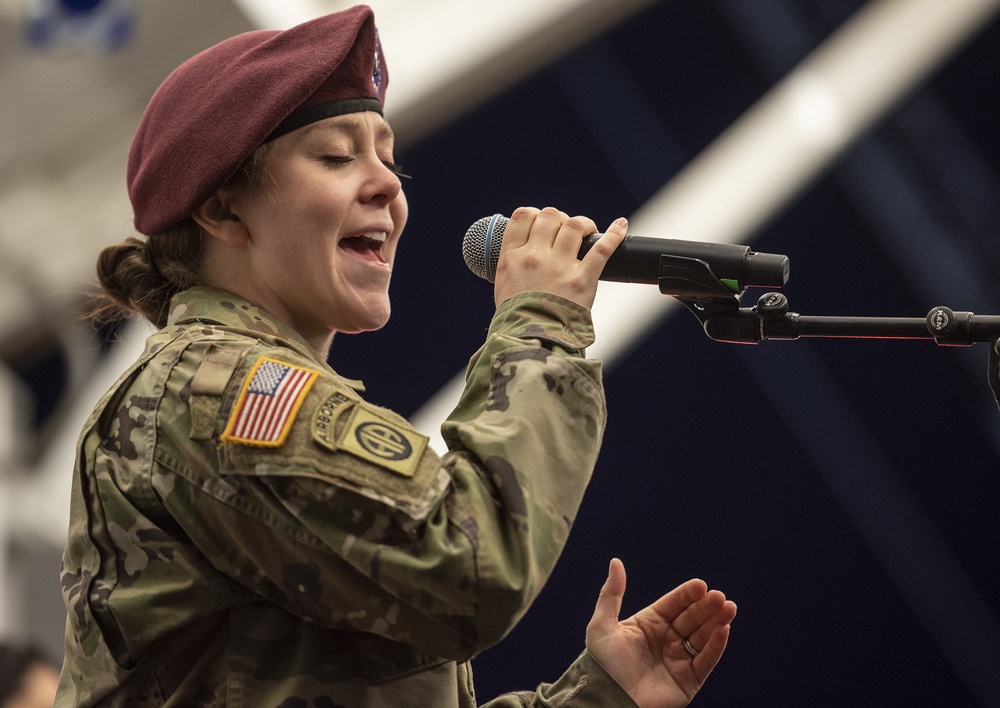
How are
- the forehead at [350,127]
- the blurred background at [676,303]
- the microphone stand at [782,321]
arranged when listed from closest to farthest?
1. the microphone stand at [782,321]
2. the forehead at [350,127]
3. the blurred background at [676,303]

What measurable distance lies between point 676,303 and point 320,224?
1.87 m

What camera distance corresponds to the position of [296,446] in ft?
3.37

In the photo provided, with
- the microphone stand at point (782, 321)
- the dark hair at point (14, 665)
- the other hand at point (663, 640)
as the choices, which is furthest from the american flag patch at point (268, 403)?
the dark hair at point (14, 665)

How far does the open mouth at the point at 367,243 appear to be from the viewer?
1.38 metres

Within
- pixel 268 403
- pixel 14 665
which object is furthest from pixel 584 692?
pixel 14 665

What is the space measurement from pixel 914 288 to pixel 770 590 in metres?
0.81

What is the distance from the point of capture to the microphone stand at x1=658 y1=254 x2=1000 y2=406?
1.22m

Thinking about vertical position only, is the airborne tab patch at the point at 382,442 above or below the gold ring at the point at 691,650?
above

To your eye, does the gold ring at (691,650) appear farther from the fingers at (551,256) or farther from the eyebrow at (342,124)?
the eyebrow at (342,124)

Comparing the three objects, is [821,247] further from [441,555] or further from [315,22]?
[441,555]

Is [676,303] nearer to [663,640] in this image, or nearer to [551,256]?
[663,640]

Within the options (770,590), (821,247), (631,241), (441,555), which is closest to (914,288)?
(821,247)

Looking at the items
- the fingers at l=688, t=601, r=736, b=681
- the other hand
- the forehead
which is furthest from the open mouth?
the fingers at l=688, t=601, r=736, b=681

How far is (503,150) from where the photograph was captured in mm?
3191
